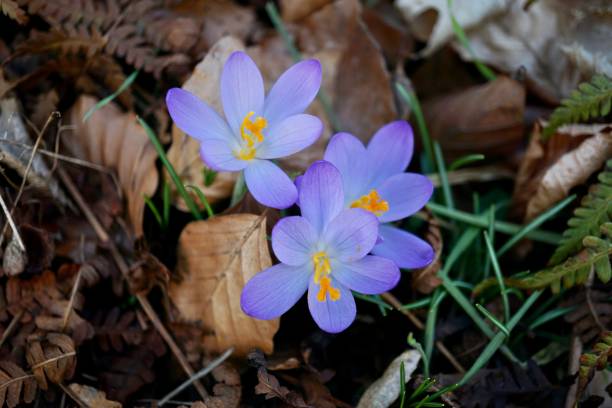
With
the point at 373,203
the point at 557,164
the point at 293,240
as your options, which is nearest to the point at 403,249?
the point at 373,203

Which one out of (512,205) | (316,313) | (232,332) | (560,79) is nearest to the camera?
(316,313)

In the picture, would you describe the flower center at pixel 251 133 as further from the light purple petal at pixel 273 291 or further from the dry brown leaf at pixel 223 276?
the light purple petal at pixel 273 291

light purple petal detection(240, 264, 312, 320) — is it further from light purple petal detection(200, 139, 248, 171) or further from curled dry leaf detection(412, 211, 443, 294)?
curled dry leaf detection(412, 211, 443, 294)

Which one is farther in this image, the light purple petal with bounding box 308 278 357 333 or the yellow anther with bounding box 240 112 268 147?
the yellow anther with bounding box 240 112 268 147

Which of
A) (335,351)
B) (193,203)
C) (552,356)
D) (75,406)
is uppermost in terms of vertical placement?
(193,203)

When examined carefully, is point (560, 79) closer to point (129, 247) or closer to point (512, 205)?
point (512, 205)

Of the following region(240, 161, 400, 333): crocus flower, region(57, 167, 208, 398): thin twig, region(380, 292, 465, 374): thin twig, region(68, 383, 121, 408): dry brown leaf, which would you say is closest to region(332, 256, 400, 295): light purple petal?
region(240, 161, 400, 333): crocus flower

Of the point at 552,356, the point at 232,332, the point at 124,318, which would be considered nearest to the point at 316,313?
the point at 232,332
